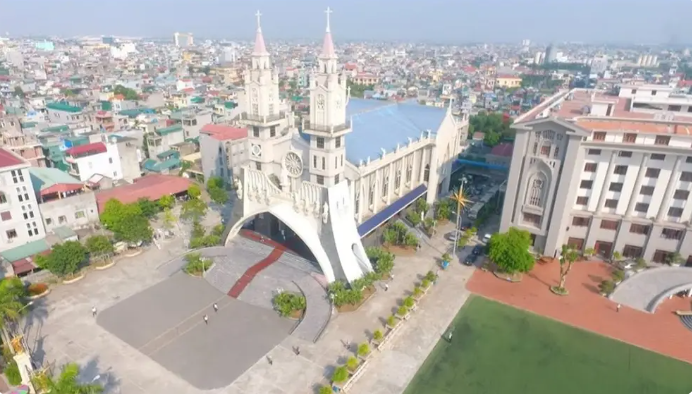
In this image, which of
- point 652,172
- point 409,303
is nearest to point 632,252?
point 652,172

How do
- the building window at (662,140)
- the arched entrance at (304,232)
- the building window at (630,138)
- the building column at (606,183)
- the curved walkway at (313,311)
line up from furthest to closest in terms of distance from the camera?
the building column at (606,183)
the building window at (630,138)
the building window at (662,140)
the arched entrance at (304,232)
the curved walkway at (313,311)

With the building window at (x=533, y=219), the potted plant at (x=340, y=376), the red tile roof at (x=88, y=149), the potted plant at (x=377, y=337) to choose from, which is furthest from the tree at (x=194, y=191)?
the building window at (x=533, y=219)

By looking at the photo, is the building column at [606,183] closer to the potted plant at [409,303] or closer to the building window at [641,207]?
the building window at [641,207]

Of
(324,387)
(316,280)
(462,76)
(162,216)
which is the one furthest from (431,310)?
(462,76)

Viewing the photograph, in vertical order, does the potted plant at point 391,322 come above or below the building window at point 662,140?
below

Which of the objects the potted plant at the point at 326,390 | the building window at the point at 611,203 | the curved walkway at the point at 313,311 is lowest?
the curved walkway at the point at 313,311

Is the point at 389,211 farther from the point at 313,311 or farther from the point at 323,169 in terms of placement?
the point at 313,311

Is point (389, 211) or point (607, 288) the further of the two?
point (389, 211)

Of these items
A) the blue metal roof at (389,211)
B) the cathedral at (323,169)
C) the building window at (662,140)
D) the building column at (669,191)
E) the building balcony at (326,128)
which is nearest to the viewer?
the building balcony at (326,128)
